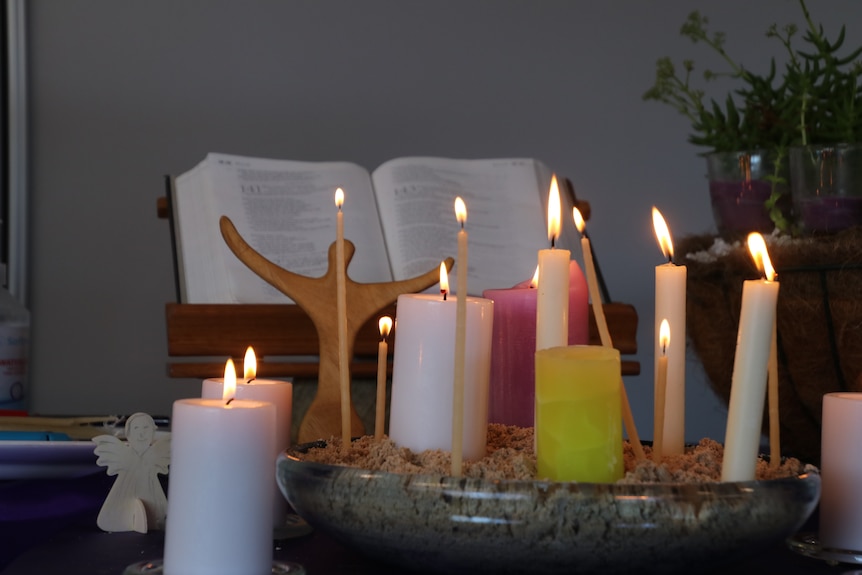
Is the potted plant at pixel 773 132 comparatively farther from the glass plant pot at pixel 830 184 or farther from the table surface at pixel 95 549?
the table surface at pixel 95 549

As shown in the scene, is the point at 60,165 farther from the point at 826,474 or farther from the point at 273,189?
the point at 826,474

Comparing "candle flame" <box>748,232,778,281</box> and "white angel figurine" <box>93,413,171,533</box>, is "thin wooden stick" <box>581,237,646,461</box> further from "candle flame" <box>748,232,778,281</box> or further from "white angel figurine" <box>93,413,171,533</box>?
"white angel figurine" <box>93,413,171,533</box>

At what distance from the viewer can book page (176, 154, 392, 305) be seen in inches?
43.4

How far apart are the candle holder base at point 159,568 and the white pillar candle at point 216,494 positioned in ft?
0.03

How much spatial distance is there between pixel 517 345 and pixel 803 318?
304 mm

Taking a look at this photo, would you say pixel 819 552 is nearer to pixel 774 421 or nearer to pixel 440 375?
pixel 774 421

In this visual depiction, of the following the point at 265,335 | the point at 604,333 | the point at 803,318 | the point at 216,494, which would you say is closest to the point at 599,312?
the point at 604,333

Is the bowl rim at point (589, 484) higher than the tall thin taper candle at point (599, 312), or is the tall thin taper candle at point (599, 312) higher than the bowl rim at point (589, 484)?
the tall thin taper candle at point (599, 312)

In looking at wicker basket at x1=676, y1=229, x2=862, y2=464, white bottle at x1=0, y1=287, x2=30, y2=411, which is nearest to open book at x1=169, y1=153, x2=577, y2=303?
white bottle at x1=0, y1=287, x2=30, y2=411

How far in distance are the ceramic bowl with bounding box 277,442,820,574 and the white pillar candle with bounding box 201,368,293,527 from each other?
15 cm

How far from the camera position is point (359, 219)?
3.87ft

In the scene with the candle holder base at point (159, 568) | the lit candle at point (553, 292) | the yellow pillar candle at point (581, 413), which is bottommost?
the candle holder base at point (159, 568)

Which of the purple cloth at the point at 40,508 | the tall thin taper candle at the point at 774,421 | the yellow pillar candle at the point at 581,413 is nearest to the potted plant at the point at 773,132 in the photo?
the tall thin taper candle at the point at 774,421

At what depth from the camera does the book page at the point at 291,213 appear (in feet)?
3.61
